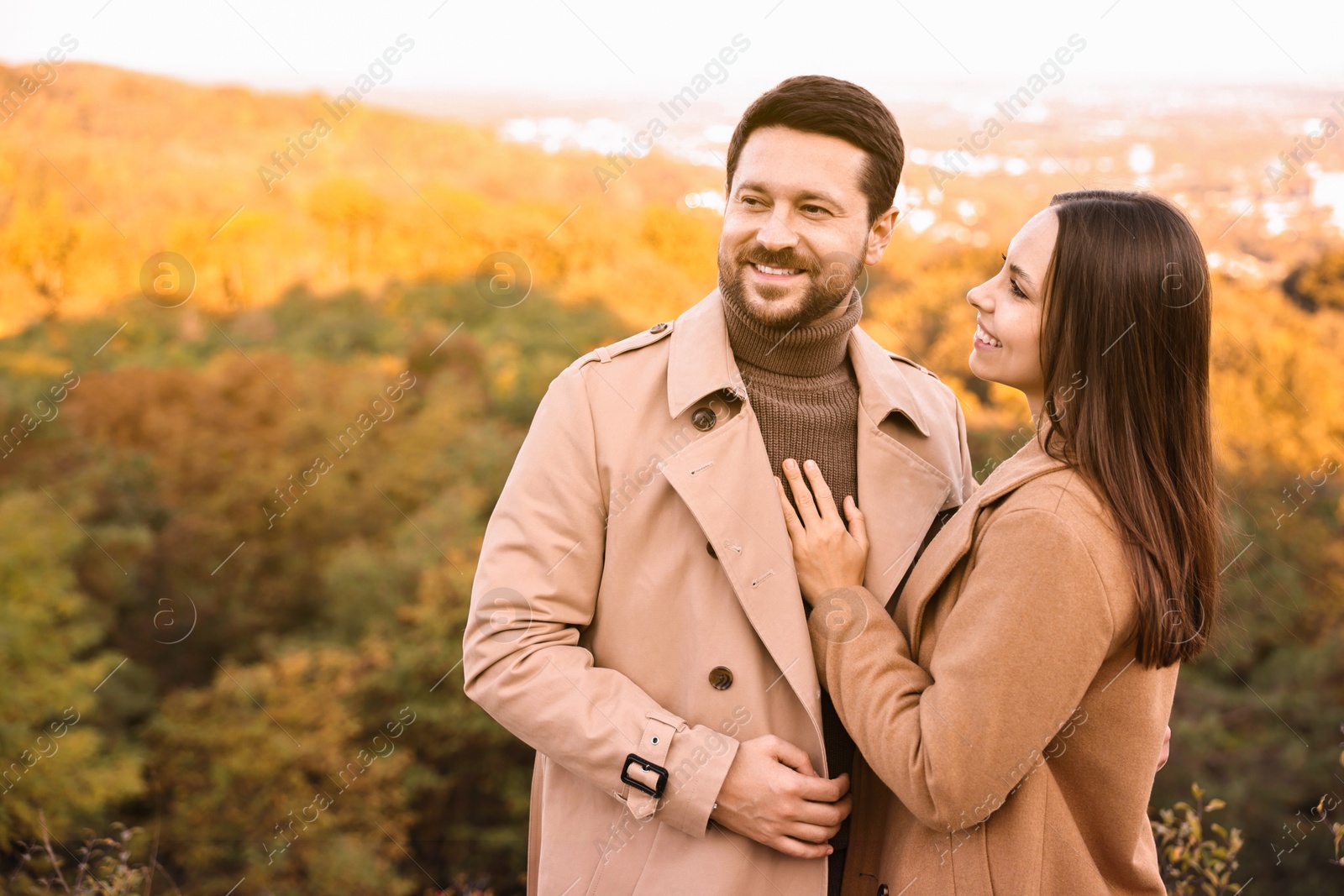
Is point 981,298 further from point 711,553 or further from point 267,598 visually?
point 267,598

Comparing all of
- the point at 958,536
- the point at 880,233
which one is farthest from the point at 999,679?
the point at 880,233

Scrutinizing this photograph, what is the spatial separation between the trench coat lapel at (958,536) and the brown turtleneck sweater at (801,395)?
30 cm

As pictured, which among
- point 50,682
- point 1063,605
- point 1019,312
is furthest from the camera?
point 50,682

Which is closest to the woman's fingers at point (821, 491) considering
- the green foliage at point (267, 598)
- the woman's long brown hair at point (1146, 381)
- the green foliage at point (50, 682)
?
the woman's long brown hair at point (1146, 381)

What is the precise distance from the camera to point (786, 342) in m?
2.08

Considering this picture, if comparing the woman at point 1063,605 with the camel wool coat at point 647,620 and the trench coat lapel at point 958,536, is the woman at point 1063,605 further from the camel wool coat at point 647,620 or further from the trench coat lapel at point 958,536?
the camel wool coat at point 647,620

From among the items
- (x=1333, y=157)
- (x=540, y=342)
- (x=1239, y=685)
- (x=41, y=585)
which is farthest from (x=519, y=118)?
(x=1239, y=685)

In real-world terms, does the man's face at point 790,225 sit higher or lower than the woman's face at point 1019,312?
higher

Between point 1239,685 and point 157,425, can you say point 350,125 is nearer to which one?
point 157,425

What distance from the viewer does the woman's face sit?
1.72 metres

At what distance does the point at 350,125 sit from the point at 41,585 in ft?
58.2

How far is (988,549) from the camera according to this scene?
1568mm

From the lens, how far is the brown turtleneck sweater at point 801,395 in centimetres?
205

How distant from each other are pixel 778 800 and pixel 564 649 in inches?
17.3
